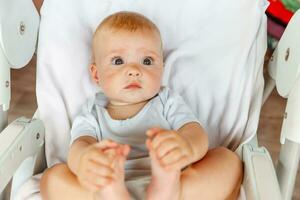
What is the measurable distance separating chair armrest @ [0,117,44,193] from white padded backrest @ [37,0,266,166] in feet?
0.13

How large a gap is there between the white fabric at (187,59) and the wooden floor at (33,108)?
571 mm

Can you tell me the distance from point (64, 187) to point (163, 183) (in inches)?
6.9

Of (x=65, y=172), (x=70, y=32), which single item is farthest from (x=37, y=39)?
(x=65, y=172)

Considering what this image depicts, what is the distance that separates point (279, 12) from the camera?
1.60 metres

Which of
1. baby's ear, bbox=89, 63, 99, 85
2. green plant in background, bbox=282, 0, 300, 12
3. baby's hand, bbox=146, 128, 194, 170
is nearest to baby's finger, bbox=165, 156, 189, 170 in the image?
baby's hand, bbox=146, 128, 194, 170

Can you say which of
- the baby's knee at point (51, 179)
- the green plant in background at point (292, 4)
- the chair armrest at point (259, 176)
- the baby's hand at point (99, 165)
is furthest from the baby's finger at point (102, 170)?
the green plant in background at point (292, 4)

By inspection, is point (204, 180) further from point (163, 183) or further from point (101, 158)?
point (101, 158)

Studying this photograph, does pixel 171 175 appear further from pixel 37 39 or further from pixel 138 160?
pixel 37 39

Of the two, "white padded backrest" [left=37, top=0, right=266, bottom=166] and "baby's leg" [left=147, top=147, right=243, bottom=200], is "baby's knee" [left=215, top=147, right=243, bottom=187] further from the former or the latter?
"white padded backrest" [left=37, top=0, right=266, bottom=166]

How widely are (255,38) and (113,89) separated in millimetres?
323

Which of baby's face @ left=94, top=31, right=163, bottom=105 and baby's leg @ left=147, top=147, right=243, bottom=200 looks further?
baby's face @ left=94, top=31, right=163, bottom=105

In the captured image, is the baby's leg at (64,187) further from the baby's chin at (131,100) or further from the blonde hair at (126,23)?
the blonde hair at (126,23)

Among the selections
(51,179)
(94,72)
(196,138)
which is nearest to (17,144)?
(51,179)

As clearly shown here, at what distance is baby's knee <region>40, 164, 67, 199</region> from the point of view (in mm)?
957
